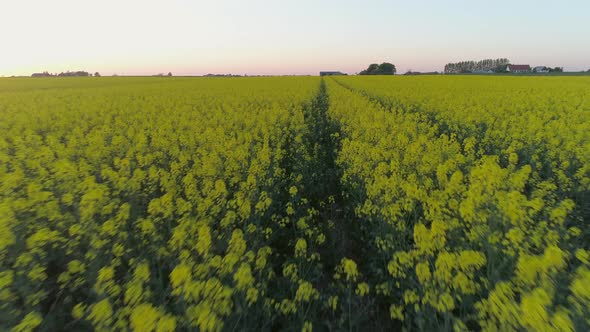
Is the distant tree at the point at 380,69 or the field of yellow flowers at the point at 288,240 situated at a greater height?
the distant tree at the point at 380,69

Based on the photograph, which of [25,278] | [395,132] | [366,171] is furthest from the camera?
[395,132]

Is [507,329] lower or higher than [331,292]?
higher

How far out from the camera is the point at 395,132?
652 centimetres

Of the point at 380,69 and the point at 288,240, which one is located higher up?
the point at 380,69

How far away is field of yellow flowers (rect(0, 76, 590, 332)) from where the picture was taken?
1739mm

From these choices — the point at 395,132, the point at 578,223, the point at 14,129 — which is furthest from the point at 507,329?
the point at 14,129

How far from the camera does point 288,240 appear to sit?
13.3 ft

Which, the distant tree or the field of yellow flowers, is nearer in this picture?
the field of yellow flowers

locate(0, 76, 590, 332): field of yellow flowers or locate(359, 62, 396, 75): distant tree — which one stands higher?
locate(359, 62, 396, 75): distant tree

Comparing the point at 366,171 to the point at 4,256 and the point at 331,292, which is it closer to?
the point at 331,292

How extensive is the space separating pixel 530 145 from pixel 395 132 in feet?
8.76

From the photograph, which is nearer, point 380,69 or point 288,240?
point 288,240

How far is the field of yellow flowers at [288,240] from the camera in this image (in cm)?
174

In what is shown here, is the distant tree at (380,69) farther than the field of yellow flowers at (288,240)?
Yes
